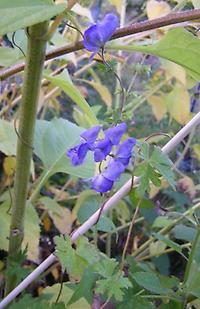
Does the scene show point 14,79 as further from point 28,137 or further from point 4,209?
point 28,137

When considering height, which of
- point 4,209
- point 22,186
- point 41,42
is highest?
point 41,42

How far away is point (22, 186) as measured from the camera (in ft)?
1.77

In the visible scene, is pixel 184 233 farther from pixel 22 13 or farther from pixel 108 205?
pixel 22 13

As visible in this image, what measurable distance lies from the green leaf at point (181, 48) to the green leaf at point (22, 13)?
0.35ft

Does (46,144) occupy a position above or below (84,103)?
below

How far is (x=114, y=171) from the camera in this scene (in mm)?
427

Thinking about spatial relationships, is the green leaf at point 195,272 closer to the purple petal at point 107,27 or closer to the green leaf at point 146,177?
the green leaf at point 146,177

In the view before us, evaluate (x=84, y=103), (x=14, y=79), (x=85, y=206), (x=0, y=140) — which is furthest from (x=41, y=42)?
(x=14, y=79)

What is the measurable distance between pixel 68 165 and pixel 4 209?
141mm

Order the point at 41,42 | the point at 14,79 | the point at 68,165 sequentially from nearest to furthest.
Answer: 1. the point at 41,42
2. the point at 68,165
3. the point at 14,79

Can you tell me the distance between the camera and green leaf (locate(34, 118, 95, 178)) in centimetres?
69

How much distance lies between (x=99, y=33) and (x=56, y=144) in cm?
33

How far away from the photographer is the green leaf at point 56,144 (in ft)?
2.26

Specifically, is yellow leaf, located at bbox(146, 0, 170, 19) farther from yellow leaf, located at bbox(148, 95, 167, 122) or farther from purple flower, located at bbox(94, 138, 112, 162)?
purple flower, located at bbox(94, 138, 112, 162)
